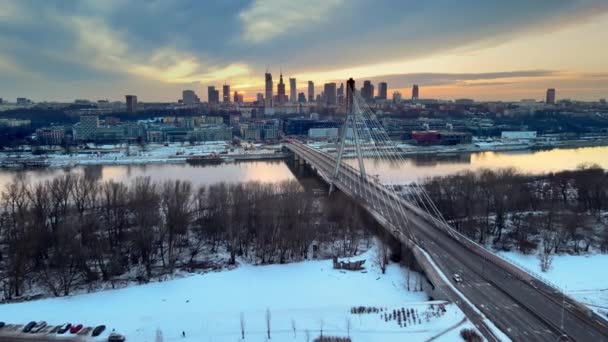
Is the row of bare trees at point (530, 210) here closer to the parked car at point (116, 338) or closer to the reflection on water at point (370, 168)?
the reflection on water at point (370, 168)

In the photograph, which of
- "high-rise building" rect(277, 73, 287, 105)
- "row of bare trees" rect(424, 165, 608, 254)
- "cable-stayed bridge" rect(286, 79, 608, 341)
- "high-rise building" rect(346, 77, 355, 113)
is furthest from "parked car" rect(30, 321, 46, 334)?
"high-rise building" rect(277, 73, 287, 105)

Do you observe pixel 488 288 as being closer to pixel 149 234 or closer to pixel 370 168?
pixel 149 234

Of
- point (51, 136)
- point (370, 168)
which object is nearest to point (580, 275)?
point (370, 168)

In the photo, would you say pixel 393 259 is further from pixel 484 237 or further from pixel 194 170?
pixel 194 170

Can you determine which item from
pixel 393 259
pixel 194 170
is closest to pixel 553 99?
pixel 194 170

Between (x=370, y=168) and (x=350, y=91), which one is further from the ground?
(x=350, y=91)

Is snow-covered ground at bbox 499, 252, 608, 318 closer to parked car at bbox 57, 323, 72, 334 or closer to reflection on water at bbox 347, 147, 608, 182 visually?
parked car at bbox 57, 323, 72, 334

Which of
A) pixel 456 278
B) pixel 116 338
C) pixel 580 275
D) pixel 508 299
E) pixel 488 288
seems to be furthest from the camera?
pixel 580 275
